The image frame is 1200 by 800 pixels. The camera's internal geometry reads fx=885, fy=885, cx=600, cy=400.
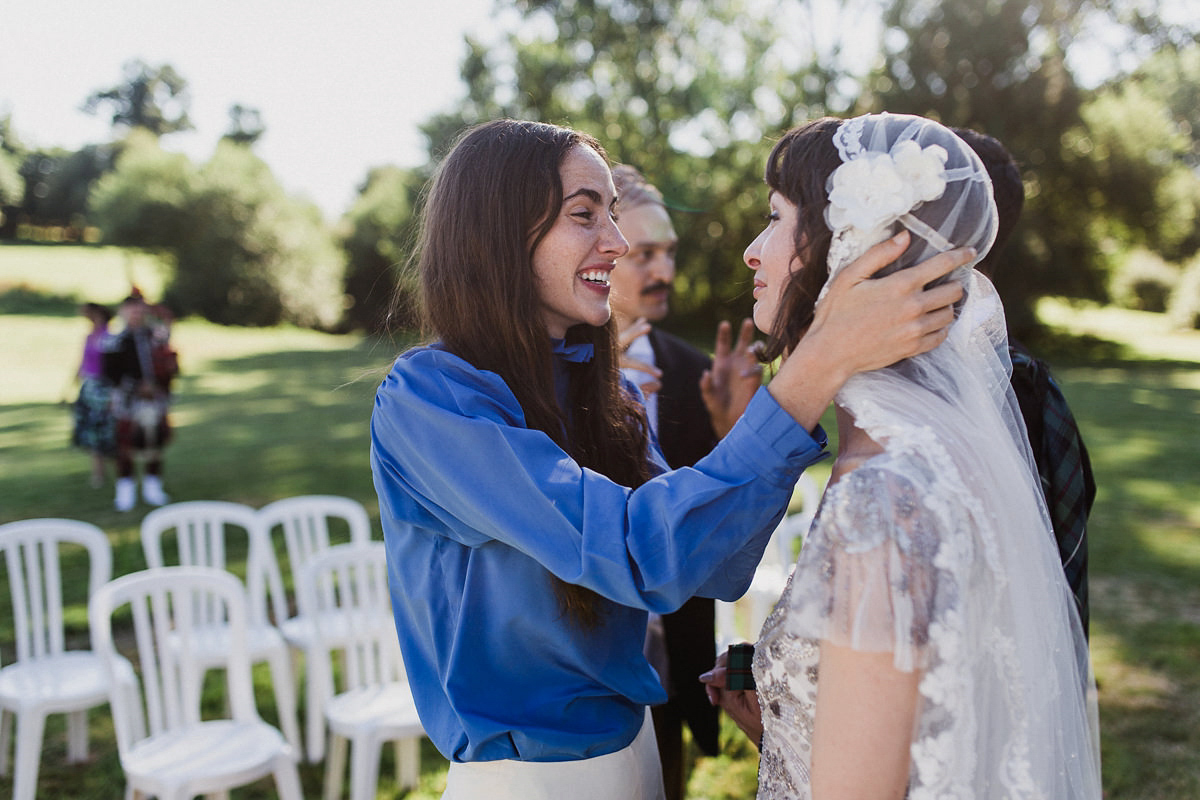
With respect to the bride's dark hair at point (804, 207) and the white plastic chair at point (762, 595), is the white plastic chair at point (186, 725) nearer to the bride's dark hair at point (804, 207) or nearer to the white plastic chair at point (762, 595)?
the white plastic chair at point (762, 595)

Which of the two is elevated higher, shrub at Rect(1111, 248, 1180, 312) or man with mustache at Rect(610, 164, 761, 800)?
man with mustache at Rect(610, 164, 761, 800)

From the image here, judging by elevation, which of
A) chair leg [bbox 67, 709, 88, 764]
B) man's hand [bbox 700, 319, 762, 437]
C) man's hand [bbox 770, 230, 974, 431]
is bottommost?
chair leg [bbox 67, 709, 88, 764]

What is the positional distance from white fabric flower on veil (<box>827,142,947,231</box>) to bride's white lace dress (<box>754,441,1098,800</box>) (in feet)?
1.31

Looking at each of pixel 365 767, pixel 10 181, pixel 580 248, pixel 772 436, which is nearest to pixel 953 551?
pixel 772 436

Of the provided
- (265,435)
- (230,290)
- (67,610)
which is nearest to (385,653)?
(67,610)

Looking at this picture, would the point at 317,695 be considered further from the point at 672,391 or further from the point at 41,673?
the point at 672,391

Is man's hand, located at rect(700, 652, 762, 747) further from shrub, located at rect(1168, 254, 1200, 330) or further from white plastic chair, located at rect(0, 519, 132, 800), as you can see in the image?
shrub, located at rect(1168, 254, 1200, 330)

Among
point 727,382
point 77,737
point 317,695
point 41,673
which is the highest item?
point 727,382

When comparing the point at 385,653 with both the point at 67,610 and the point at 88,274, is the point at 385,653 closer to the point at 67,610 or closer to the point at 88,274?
the point at 67,610

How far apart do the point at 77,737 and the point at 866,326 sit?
4.41 meters

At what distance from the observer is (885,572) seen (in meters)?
1.35

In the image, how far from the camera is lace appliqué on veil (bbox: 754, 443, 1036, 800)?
1.35 m

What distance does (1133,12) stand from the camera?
20688mm

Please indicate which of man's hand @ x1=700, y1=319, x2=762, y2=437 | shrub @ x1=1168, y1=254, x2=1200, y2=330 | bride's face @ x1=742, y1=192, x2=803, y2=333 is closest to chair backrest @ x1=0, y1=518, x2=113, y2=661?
man's hand @ x1=700, y1=319, x2=762, y2=437
